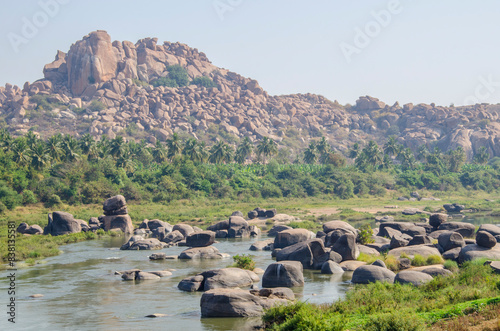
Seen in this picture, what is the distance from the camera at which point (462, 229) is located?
39.7 meters

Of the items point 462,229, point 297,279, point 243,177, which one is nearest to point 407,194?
point 243,177

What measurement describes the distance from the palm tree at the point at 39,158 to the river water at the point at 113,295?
1503 inches

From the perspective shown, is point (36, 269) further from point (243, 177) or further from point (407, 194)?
point (407, 194)

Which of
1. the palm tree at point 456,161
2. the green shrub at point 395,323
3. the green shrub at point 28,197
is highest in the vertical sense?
the palm tree at point 456,161

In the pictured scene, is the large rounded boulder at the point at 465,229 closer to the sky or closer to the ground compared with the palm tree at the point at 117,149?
closer to the ground

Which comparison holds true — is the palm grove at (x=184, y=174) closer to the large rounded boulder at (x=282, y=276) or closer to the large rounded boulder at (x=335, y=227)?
the large rounded boulder at (x=335, y=227)

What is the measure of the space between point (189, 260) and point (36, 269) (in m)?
10.8

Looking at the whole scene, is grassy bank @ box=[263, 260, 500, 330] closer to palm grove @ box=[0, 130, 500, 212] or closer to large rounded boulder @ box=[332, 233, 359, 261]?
large rounded boulder @ box=[332, 233, 359, 261]

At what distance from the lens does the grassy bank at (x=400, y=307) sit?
15.4 metres

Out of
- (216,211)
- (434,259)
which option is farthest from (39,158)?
(434,259)

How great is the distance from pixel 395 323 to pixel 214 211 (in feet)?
197

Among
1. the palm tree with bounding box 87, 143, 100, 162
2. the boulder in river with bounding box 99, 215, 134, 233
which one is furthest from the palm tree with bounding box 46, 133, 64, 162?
the boulder in river with bounding box 99, 215, 134, 233

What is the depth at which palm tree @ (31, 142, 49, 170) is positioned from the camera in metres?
74.8

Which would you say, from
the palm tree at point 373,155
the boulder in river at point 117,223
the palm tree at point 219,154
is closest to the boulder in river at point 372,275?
the boulder in river at point 117,223
